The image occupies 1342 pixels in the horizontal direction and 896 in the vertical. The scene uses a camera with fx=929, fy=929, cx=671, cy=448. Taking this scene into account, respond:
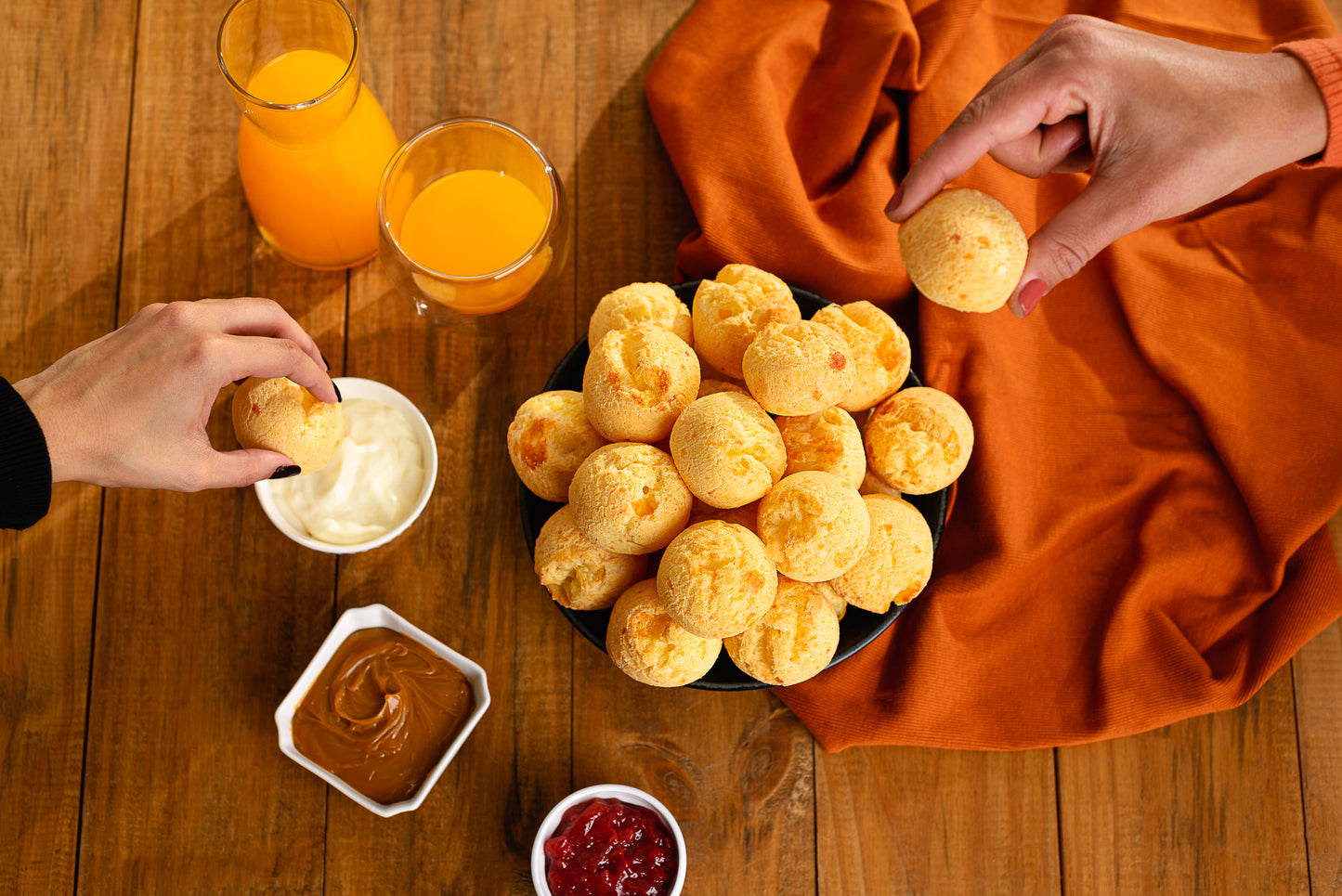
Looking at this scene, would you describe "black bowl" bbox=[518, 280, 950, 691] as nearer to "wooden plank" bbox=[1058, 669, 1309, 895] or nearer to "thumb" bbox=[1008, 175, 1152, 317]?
"thumb" bbox=[1008, 175, 1152, 317]

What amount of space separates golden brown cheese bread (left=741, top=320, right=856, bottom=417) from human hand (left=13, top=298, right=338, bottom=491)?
0.47 meters

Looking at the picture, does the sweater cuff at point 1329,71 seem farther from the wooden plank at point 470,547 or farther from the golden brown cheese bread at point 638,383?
the wooden plank at point 470,547

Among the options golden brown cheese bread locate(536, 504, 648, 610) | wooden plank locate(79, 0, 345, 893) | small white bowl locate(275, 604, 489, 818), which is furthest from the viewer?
wooden plank locate(79, 0, 345, 893)

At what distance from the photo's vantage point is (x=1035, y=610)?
1.24 m

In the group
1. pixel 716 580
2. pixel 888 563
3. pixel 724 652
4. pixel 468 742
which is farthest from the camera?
pixel 468 742

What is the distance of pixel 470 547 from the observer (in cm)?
124

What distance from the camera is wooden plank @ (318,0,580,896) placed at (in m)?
1.19

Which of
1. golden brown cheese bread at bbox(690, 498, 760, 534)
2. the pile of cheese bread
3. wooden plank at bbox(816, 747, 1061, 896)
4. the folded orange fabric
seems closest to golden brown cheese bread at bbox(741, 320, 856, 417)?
the pile of cheese bread

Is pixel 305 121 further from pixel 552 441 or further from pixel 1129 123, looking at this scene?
pixel 1129 123

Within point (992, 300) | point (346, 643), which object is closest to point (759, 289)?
point (992, 300)

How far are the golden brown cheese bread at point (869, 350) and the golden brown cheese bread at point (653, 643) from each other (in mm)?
296

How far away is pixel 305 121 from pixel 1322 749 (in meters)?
1.52

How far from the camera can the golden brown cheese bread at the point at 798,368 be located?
91 cm

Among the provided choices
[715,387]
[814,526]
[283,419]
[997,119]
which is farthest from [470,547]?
[997,119]
